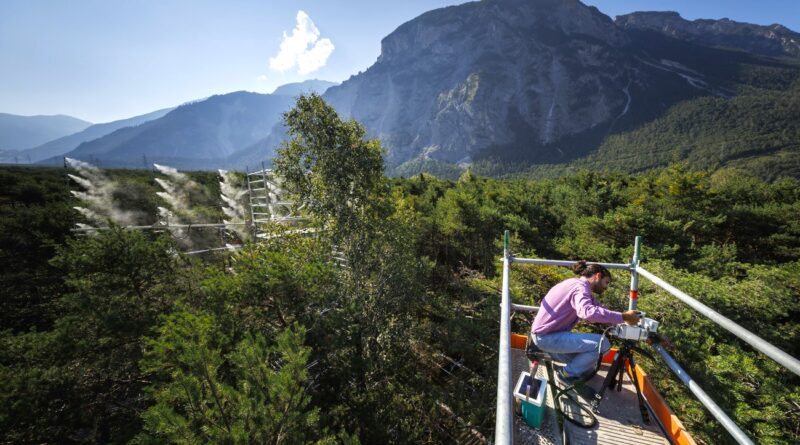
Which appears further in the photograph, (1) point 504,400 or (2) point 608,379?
(2) point 608,379

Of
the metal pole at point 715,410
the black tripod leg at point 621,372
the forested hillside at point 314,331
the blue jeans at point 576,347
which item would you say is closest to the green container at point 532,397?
the blue jeans at point 576,347

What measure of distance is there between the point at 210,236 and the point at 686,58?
897ft

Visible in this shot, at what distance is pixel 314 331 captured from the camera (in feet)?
25.2

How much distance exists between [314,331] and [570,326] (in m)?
5.85

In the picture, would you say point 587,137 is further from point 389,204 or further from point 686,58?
point 389,204

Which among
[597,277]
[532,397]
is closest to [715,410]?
[532,397]

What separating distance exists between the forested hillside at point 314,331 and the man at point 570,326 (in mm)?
2404

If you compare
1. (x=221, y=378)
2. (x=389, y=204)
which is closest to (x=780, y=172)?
(x=389, y=204)

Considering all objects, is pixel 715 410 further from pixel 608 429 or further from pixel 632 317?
pixel 608 429

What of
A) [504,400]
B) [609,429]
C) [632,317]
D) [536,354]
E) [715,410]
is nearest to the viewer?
[504,400]

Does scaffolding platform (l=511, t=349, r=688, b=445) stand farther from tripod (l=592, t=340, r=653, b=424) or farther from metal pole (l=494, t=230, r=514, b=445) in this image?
metal pole (l=494, t=230, r=514, b=445)

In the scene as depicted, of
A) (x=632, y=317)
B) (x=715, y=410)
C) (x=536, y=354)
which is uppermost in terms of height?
(x=632, y=317)

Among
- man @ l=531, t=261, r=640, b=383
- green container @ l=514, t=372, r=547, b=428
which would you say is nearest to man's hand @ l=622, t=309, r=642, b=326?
man @ l=531, t=261, r=640, b=383

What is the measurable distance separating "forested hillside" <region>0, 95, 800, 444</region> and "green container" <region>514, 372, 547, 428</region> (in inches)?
96.2
